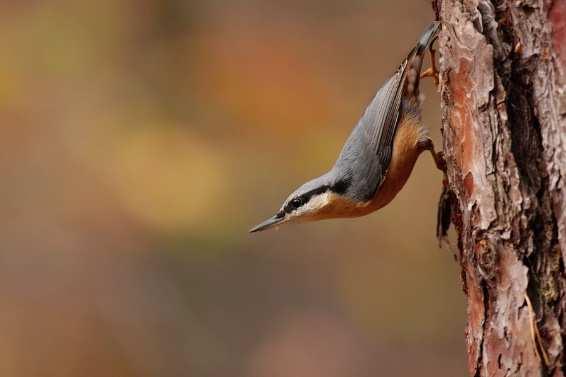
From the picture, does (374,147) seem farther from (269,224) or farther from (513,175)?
(513,175)

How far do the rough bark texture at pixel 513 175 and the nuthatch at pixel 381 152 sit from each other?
3.88 feet

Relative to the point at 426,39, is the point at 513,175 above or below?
below

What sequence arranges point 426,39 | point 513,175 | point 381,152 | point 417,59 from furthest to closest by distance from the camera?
point 381,152, point 417,59, point 426,39, point 513,175

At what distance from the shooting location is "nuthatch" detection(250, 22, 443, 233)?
367 centimetres

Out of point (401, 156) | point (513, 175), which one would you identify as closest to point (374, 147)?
point (401, 156)

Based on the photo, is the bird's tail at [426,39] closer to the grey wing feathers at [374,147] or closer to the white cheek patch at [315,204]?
the grey wing feathers at [374,147]

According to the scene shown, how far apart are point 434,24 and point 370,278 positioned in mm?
3817

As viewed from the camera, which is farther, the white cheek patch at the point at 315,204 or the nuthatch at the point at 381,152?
the white cheek patch at the point at 315,204

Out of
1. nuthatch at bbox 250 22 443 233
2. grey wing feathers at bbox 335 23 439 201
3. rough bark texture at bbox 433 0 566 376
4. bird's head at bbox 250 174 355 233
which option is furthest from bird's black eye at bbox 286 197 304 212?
rough bark texture at bbox 433 0 566 376

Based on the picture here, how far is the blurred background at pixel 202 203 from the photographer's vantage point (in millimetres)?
6566

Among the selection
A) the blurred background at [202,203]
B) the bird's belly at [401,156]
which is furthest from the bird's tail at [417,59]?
the blurred background at [202,203]

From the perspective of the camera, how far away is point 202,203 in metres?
6.68

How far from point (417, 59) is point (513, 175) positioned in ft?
4.66

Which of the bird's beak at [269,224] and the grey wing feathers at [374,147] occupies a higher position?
the grey wing feathers at [374,147]
